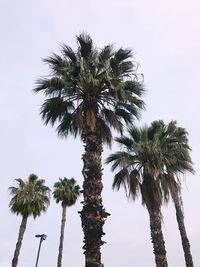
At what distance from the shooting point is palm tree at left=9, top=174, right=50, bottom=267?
1393 inches

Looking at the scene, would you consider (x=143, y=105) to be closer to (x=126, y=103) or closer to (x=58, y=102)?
(x=126, y=103)

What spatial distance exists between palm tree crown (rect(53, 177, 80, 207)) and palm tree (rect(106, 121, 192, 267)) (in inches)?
919

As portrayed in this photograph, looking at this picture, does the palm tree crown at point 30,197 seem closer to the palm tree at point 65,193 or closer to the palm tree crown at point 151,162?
the palm tree at point 65,193

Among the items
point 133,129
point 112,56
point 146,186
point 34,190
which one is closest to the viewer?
point 112,56

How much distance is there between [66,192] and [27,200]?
28.1 ft

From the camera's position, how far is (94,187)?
40.9 ft

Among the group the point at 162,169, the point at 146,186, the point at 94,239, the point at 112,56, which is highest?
A: the point at 112,56

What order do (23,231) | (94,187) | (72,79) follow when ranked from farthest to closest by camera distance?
(23,231) < (72,79) < (94,187)

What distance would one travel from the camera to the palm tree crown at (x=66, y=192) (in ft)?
143

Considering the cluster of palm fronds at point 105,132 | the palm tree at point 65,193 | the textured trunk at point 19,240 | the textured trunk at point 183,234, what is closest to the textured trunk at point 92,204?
the cluster of palm fronds at point 105,132

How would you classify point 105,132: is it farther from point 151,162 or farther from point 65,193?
point 65,193

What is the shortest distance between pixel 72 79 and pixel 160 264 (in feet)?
33.1

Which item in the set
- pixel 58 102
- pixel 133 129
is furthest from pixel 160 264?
pixel 58 102

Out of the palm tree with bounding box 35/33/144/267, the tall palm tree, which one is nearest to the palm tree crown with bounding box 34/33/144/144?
the palm tree with bounding box 35/33/144/267
